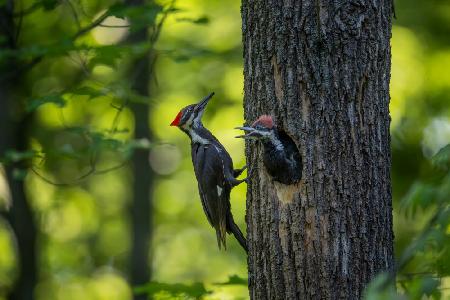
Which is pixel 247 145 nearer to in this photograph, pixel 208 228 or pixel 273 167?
pixel 273 167

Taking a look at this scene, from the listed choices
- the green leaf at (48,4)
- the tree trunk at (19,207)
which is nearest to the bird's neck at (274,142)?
the green leaf at (48,4)

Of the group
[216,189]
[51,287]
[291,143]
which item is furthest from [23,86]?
[51,287]

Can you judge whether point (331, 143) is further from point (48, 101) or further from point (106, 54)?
point (48, 101)

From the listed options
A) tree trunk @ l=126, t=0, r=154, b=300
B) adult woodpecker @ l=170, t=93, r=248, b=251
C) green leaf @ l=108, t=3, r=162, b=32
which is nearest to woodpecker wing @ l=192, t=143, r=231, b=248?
adult woodpecker @ l=170, t=93, r=248, b=251

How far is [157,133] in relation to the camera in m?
13.0

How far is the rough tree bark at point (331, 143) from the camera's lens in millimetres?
3449

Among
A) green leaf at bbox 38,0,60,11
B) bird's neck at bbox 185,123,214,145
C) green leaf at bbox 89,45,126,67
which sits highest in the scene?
green leaf at bbox 38,0,60,11

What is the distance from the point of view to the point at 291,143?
3.62 meters

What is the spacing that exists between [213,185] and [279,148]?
1858mm

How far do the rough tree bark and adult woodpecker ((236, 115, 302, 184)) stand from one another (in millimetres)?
57

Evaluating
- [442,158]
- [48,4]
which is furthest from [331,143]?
[48,4]

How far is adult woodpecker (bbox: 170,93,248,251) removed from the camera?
5172mm

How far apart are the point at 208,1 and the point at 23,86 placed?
333 cm

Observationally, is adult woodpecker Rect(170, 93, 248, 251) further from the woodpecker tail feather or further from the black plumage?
the black plumage
